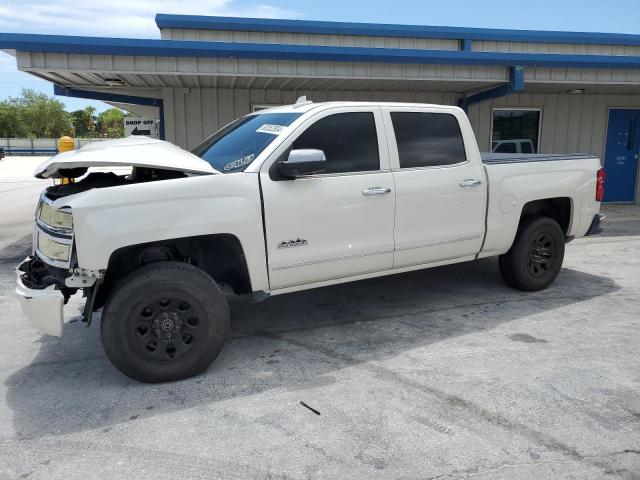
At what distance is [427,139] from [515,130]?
892 cm

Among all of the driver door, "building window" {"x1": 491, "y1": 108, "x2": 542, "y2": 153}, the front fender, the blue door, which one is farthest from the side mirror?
the blue door

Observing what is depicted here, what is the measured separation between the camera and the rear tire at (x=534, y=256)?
5.66 metres

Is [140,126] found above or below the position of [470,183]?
above

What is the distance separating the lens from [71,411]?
3.45m

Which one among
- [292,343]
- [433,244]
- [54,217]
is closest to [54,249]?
[54,217]

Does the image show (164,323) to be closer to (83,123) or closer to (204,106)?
(204,106)

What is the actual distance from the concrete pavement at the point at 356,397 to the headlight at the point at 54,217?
1.20 m

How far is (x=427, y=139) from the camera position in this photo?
4.89m

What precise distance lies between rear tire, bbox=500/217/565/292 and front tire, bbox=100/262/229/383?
3404 mm

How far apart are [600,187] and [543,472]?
14.0ft

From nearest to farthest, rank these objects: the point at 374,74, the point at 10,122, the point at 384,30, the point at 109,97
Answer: the point at 374,74 → the point at 109,97 → the point at 384,30 → the point at 10,122

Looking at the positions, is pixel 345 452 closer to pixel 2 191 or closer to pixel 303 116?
pixel 303 116

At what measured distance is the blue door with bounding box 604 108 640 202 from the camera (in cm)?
1328

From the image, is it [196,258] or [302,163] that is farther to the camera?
[196,258]
